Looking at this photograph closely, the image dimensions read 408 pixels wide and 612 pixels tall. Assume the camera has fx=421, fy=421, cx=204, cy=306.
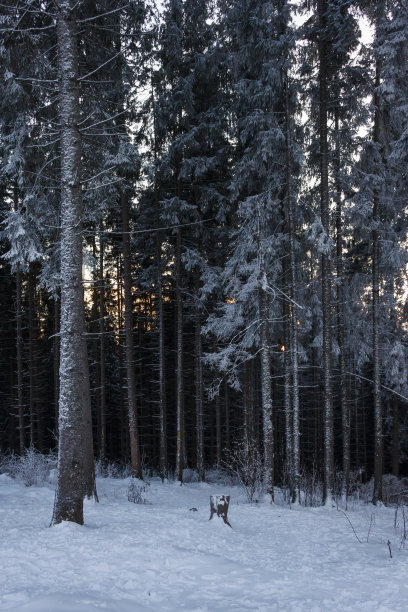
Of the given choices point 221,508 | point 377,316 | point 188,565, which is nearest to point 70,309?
point 188,565

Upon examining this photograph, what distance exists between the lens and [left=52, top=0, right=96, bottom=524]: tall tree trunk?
20.9 feet

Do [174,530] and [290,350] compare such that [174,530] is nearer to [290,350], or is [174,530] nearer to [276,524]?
[276,524]

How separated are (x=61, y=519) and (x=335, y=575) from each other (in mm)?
3914

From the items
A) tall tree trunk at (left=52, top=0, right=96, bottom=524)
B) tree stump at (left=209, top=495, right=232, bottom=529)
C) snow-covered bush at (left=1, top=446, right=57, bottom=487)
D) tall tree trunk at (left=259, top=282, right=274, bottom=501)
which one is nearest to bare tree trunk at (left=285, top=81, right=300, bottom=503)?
tall tree trunk at (left=259, top=282, right=274, bottom=501)

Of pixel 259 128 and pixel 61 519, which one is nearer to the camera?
pixel 61 519

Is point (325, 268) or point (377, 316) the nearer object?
point (325, 268)

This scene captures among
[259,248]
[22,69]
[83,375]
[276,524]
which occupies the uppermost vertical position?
[22,69]

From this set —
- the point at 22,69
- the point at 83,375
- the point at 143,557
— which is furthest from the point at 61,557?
the point at 22,69

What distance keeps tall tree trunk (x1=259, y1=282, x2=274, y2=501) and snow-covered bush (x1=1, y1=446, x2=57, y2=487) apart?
247 inches

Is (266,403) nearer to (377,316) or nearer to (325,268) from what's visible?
(325,268)

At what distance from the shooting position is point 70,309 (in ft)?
21.9

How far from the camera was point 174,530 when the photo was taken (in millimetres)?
6566

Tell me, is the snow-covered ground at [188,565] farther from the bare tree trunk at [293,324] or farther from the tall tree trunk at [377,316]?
the tall tree trunk at [377,316]

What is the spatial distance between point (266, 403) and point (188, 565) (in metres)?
7.14
